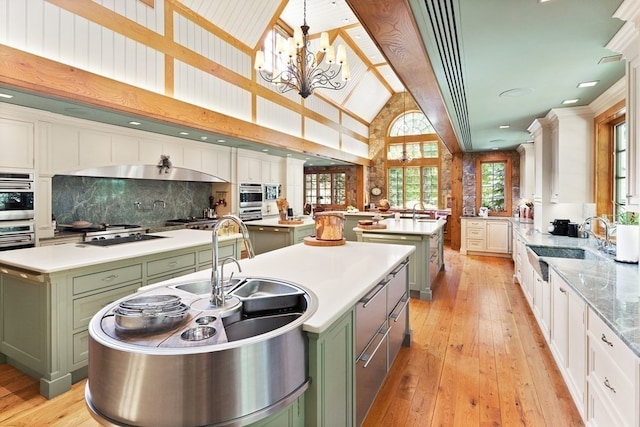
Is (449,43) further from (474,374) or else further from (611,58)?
(474,374)

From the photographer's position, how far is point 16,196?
3.71 m

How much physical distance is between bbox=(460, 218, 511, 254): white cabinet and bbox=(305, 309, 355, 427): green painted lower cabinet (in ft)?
22.6

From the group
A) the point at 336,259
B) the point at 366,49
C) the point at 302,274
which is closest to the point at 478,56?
the point at 336,259

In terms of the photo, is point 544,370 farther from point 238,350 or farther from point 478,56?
point 238,350

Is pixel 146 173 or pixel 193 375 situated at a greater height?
pixel 146 173

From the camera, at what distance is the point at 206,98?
5305 millimetres

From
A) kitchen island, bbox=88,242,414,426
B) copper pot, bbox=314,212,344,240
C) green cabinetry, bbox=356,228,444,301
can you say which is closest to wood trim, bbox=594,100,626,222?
green cabinetry, bbox=356,228,444,301

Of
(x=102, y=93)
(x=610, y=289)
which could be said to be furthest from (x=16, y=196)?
(x=610, y=289)

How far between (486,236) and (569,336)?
18.8ft

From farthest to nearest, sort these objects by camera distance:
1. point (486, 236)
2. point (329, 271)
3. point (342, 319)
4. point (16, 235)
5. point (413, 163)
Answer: point (413, 163), point (486, 236), point (16, 235), point (329, 271), point (342, 319)

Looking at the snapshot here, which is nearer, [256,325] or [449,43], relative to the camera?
[256,325]

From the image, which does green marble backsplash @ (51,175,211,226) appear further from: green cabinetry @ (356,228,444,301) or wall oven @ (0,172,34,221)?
green cabinetry @ (356,228,444,301)

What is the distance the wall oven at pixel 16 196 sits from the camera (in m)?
3.60

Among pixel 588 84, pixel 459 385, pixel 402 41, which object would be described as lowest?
pixel 459 385
